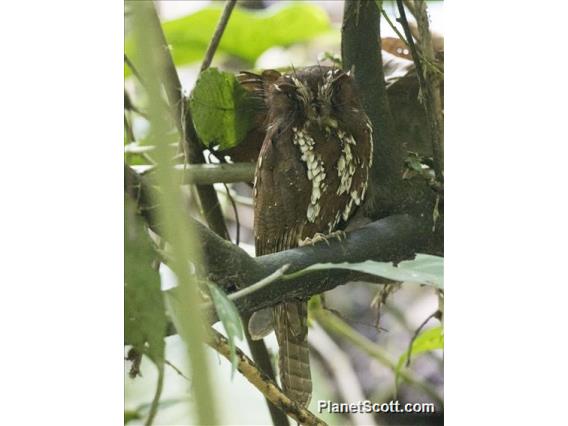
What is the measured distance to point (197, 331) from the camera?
28 cm

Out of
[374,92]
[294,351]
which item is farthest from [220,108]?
[294,351]

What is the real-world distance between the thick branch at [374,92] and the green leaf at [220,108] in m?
0.13

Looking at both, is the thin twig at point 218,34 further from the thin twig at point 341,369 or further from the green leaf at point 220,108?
the thin twig at point 341,369

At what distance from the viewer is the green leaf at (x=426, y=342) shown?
94 centimetres

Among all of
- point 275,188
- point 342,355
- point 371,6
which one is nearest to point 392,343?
point 342,355

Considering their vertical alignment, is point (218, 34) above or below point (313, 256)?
above

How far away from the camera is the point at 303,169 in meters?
0.96

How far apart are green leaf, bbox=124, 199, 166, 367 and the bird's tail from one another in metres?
0.20

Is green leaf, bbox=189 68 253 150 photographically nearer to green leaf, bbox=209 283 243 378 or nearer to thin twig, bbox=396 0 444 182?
thin twig, bbox=396 0 444 182

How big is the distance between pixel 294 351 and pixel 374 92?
0.32m

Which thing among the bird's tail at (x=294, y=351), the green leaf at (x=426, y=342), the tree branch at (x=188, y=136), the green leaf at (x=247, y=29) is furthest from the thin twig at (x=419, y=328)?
the green leaf at (x=247, y=29)

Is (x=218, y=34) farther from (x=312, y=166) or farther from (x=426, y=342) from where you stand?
(x=426, y=342)

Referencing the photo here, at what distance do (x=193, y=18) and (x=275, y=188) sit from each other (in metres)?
0.21
